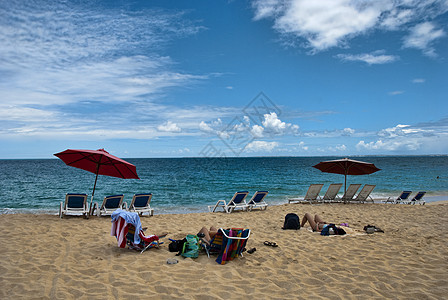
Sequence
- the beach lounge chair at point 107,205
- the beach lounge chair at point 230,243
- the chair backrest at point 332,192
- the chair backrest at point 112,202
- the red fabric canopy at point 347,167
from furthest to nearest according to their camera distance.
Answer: the chair backrest at point 332,192, the red fabric canopy at point 347,167, the chair backrest at point 112,202, the beach lounge chair at point 107,205, the beach lounge chair at point 230,243

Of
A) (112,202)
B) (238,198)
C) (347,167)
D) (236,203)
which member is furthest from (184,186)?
(112,202)

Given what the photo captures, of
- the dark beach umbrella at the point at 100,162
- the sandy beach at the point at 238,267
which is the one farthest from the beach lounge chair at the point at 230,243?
the dark beach umbrella at the point at 100,162

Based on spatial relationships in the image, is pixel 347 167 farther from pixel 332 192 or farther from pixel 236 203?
pixel 236 203

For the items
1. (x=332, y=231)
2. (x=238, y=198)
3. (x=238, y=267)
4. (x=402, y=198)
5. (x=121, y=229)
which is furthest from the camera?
(x=402, y=198)

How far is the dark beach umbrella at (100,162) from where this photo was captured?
8070 millimetres

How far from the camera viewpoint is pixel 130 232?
537cm

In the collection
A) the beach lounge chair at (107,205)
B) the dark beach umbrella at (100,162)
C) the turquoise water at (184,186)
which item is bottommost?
the turquoise water at (184,186)

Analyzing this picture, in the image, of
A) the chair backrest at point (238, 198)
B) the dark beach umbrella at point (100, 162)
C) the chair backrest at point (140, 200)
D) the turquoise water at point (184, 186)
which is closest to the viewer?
the dark beach umbrella at point (100, 162)

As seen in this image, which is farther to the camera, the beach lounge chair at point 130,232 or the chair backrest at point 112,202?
the chair backrest at point 112,202

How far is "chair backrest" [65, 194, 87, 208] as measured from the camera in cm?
862

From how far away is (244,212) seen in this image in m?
10.8

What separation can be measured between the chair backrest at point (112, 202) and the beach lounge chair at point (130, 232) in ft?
12.7

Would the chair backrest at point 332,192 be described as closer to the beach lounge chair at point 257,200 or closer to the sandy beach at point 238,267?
the beach lounge chair at point 257,200

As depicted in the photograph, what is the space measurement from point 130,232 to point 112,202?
163 inches
